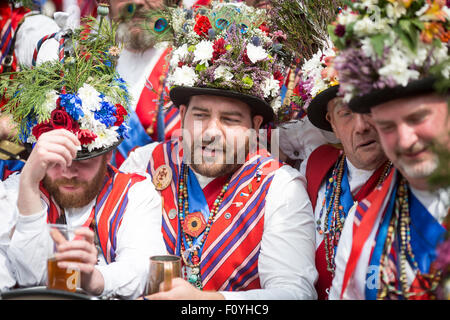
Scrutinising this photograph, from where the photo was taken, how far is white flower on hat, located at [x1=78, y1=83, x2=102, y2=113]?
3.27m

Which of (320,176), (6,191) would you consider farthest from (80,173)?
(320,176)

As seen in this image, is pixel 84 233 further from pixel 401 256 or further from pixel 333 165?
pixel 333 165

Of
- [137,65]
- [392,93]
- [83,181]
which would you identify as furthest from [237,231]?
[137,65]

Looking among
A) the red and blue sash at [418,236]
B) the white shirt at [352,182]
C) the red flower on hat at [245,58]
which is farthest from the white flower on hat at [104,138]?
the red and blue sash at [418,236]

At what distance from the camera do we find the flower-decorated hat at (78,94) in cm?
325

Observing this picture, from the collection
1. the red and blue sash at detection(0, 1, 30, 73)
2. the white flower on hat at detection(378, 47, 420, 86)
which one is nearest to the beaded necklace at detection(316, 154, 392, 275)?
the white flower on hat at detection(378, 47, 420, 86)

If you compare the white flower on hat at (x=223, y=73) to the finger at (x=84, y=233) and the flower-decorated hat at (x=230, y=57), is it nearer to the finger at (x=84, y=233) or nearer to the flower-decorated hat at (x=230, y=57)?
the flower-decorated hat at (x=230, y=57)

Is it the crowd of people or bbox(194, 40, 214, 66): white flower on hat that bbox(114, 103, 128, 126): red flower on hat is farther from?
bbox(194, 40, 214, 66): white flower on hat

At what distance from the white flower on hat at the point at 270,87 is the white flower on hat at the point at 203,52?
0.37 metres

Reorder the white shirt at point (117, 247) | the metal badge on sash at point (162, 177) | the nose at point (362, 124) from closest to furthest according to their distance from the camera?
the white shirt at point (117, 247)
the nose at point (362, 124)
the metal badge on sash at point (162, 177)

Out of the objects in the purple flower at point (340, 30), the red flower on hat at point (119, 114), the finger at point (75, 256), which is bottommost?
the finger at point (75, 256)

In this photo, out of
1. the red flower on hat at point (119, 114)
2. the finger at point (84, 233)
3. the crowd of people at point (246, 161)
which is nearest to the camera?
the crowd of people at point (246, 161)

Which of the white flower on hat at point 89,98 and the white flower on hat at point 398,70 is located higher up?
the white flower on hat at point 89,98

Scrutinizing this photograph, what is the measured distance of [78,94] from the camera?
10.9 ft
